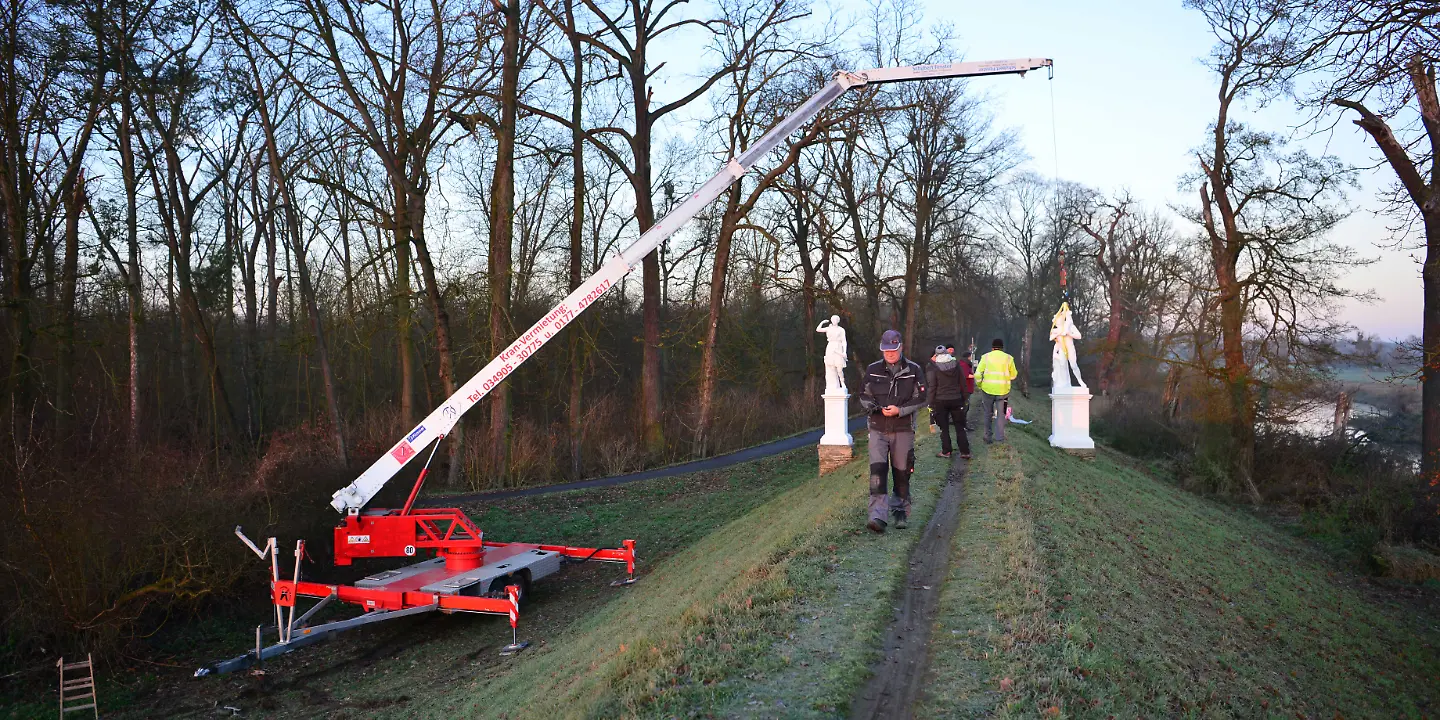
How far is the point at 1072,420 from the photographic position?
Result: 17.9 metres

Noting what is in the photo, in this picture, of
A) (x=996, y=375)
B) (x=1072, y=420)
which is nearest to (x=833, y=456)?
(x=996, y=375)

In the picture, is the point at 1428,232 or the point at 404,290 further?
the point at 404,290

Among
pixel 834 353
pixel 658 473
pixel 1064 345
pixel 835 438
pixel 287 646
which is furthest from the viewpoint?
pixel 658 473

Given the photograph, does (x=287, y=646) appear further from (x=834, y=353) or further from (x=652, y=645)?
(x=834, y=353)

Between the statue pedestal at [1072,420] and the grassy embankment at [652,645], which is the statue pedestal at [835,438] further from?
the statue pedestal at [1072,420]

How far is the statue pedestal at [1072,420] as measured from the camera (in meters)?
17.8

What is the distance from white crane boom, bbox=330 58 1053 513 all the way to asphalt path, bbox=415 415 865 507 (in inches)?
248

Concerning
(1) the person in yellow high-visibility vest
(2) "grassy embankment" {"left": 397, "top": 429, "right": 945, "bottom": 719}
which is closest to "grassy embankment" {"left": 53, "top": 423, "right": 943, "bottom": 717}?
(2) "grassy embankment" {"left": 397, "top": 429, "right": 945, "bottom": 719}

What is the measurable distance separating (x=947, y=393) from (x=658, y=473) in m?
10.7

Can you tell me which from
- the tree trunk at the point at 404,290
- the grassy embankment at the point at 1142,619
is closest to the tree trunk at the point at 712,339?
the tree trunk at the point at 404,290

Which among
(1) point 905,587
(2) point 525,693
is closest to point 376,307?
(2) point 525,693

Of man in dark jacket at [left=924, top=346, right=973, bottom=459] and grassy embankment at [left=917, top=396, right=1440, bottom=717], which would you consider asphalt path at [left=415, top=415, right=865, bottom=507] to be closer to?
man in dark jacket at [left=924, top=346, right=973, bottom=459]

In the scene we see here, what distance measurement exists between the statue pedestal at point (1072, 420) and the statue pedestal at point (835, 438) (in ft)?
13.9

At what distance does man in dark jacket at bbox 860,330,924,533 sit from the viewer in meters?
8.68
